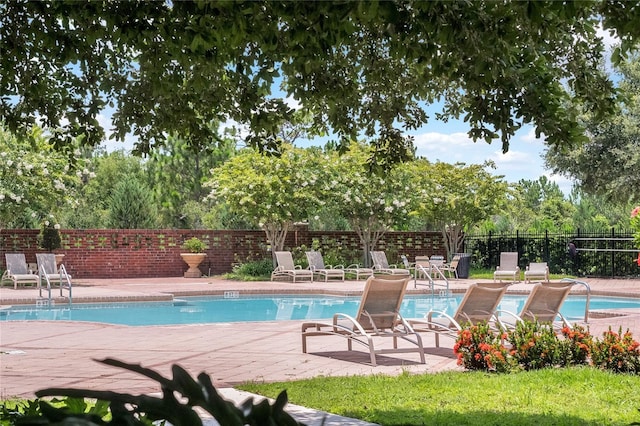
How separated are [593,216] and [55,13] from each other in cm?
3881

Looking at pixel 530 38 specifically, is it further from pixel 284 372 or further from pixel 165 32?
pixel 284 372

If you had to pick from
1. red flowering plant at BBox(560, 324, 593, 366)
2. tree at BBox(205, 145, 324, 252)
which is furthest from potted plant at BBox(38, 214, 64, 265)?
red flowering plant at BBox(560, 324, 593, 366)

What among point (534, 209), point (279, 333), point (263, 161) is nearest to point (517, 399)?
point (279, 333)

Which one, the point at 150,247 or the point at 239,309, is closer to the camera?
the point at 239,309

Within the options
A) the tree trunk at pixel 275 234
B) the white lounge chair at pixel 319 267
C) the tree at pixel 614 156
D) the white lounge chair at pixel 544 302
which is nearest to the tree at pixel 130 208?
the tree trunk at pixel 275 234

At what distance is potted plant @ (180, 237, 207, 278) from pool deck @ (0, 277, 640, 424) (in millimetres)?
13489

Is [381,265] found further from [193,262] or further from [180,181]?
[180,181]

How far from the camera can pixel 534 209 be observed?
156 ft

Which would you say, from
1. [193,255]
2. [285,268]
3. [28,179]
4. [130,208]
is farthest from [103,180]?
[28,179]

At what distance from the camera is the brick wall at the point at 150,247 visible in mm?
25062

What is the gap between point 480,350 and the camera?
8.05 metres

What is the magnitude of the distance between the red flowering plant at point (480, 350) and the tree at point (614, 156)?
19196 millimetres

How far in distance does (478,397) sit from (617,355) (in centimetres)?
197

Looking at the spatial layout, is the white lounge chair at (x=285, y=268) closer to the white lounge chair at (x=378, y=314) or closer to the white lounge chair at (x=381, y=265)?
the white lounge chair at (x=381, y=265)
